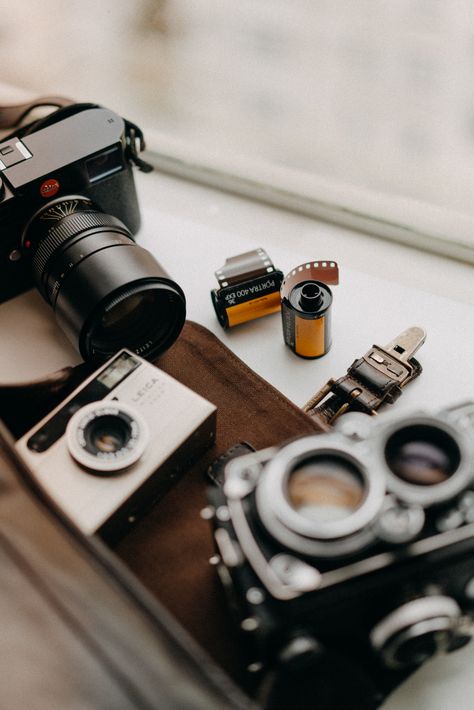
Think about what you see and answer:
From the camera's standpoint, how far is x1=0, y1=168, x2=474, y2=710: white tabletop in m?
0.89

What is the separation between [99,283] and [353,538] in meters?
0.39

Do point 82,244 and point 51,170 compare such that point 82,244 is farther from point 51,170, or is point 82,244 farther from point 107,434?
point 107,434

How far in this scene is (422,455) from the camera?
0.57 m

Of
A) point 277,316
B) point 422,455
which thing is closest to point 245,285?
point 277,316

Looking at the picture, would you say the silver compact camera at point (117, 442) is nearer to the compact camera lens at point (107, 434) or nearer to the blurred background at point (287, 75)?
the compact camera lens at point (107, 434)

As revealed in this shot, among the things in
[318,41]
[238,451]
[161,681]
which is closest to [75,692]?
[161,681]

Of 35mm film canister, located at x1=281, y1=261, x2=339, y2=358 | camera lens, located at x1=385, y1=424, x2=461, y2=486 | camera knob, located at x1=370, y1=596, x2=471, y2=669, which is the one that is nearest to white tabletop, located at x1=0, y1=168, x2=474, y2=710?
35mm film canister, located at x1=281, y1=261, x2=339, y2=358

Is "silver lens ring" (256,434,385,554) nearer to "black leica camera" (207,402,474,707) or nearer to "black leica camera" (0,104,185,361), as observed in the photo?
"black leica camera" (207,402,474,707)

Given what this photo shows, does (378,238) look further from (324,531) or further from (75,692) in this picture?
(75,692)

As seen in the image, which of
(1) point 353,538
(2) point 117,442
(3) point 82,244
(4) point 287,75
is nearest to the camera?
(1) point 353,538

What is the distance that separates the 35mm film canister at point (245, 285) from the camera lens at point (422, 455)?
0.37 m

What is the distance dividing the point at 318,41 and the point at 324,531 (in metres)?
0.91

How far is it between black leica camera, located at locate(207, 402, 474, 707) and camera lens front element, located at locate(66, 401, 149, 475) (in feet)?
0.42

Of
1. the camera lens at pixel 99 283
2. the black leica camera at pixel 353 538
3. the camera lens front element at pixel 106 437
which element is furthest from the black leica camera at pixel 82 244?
the black leica camera at pixel 353 538
